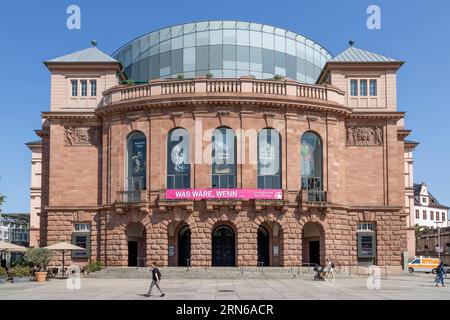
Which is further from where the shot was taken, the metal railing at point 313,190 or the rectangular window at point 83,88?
the rectangular window at point 83,88

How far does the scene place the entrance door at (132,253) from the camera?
58.1m

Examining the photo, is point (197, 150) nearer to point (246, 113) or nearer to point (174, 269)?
point (246, 113)

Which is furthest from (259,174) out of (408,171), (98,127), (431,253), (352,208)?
(431,253)

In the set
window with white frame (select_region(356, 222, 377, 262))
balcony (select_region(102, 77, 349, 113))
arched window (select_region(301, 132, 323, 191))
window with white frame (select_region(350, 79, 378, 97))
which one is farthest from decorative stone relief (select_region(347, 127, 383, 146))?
window with white frame (select_region(356, 222, 377, 262))

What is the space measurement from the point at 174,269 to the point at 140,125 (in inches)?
503

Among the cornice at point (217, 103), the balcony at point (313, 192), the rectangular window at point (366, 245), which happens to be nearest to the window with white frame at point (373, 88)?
the cornice at point (217, 103)

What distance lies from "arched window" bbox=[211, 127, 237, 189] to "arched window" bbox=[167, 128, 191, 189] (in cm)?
217

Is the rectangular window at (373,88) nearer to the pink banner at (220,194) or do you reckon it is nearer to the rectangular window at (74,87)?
the pink banner at (220,194)

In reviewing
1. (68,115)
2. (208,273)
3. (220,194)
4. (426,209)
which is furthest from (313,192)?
(426,209)

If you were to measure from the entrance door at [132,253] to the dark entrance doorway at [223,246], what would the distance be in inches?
274

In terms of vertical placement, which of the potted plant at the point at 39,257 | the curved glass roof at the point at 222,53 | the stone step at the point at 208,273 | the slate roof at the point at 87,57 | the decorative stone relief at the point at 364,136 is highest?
the curved glass roof at the point at 222,53

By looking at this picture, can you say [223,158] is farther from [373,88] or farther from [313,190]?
[373,88]

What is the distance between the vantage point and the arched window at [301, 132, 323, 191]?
186ft
